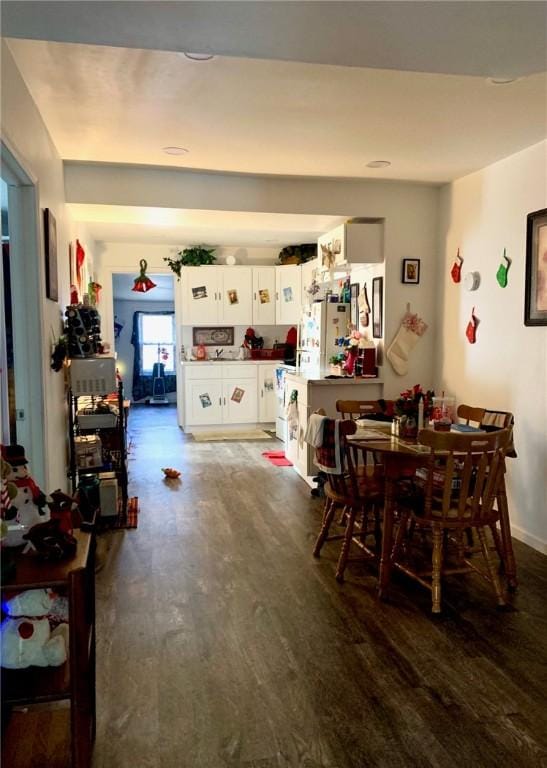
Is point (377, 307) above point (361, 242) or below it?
below

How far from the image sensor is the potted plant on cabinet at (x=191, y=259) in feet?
23.7

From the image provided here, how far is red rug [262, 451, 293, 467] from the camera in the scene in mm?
5645

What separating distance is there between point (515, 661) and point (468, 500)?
0.84 metres

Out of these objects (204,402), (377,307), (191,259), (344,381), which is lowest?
(204,402)

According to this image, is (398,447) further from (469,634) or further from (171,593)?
(171,593)

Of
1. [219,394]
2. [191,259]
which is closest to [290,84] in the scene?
[191,259]

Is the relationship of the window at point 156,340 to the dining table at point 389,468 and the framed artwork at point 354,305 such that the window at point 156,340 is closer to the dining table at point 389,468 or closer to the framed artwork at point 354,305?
the framed artwork at point 354,305

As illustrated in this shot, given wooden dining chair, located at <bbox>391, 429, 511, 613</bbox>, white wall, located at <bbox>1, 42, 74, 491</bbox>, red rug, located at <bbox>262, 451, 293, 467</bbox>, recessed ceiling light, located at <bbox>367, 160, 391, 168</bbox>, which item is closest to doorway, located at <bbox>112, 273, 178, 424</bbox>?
red rug, located at <bbox>262, 451, 293, 467</bbox>

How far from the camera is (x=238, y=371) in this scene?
7340 mm

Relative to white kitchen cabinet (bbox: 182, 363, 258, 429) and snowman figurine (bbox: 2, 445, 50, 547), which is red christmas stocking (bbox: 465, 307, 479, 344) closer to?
snowman figurine (bbox: 2, 445, 50, 547)

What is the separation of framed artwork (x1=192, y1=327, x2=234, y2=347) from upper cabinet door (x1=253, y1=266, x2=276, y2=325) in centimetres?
46

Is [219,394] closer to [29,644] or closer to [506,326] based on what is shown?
[506,326]

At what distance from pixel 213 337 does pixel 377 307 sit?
328cm

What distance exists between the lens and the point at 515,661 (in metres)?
2.35
